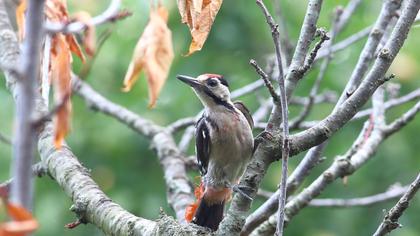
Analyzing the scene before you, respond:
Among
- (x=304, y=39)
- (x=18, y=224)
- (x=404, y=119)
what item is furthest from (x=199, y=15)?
(x=404, y=119)

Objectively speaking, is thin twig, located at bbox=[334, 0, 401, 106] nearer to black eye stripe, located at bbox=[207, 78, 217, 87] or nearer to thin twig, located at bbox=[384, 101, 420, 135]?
thin twig, located at bbox=[384, 101, 420, 135]

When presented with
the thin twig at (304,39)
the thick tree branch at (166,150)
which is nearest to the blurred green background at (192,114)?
the thick tree branch at (166,150)

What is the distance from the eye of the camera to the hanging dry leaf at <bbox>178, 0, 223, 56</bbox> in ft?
9.05

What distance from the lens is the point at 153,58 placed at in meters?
3.25

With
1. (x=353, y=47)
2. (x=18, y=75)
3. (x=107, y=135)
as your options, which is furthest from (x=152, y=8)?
(x=353, y=47)

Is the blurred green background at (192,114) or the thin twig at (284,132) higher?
the blurred green background at (192,114)

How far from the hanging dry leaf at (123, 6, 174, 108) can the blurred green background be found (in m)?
2.56

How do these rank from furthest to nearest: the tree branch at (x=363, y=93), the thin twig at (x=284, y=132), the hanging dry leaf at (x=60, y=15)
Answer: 1. the hanging dry leaf at (x=60, y=15)
2. the tree branch at (x=363, y=93)
3. the thin twig at (x=284, y=132)

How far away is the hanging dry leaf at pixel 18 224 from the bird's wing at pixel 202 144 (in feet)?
9.79

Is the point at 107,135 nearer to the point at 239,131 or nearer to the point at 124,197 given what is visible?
the point at 124,197

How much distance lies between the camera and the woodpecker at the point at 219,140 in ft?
13.6

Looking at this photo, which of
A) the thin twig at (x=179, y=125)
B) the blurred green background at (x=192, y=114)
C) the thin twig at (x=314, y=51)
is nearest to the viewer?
the thin twig at (x=314, y=51)

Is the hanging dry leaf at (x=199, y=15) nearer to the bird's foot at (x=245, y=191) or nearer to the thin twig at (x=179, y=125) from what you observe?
the bird's foot at (x=245, y=191)

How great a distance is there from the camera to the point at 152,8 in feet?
11.2
